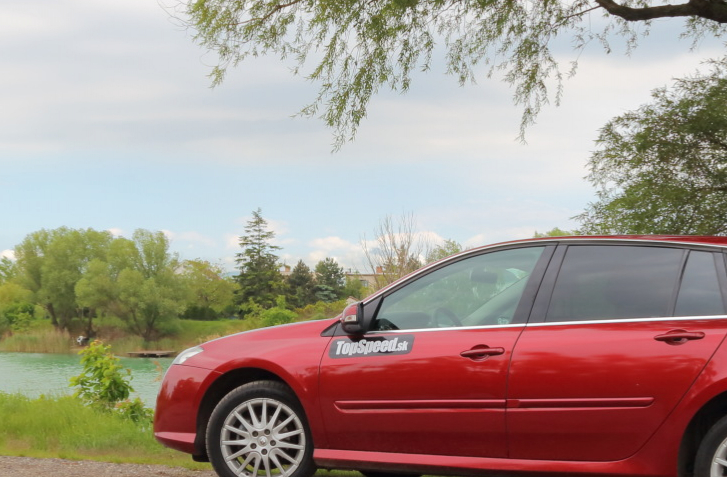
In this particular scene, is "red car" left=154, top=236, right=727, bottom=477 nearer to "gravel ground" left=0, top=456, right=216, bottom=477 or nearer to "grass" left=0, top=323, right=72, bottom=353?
"gravel ground" left=0, top=456, right=216, bottom=477

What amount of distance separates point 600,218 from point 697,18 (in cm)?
414

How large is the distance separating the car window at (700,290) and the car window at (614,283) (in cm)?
6

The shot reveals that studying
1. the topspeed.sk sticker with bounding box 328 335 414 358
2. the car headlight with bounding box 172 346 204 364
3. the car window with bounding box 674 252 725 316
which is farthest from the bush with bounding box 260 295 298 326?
the car window with bounding box 674 252 725 316

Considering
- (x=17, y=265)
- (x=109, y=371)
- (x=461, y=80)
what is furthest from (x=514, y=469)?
(x=17, y=265)

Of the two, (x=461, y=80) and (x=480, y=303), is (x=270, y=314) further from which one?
(x=480, y=303)

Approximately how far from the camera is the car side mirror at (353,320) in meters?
5.24

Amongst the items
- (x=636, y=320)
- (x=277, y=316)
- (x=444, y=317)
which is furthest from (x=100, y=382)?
(x=277, y=316)

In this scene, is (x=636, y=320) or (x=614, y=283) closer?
(x=636, y=320)

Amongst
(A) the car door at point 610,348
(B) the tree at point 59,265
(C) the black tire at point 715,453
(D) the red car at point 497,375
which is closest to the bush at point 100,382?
(D) the red car at point 497,375

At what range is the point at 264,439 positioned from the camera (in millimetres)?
5426

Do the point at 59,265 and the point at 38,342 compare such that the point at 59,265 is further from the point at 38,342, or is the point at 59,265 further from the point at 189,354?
the point at 189,354

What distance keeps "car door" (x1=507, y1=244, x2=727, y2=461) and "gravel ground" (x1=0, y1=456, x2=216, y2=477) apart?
2.95 metres

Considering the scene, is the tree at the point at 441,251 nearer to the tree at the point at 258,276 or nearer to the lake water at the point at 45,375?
the lake water at the point at 45,375

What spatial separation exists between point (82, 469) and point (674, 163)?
9.62 metres
